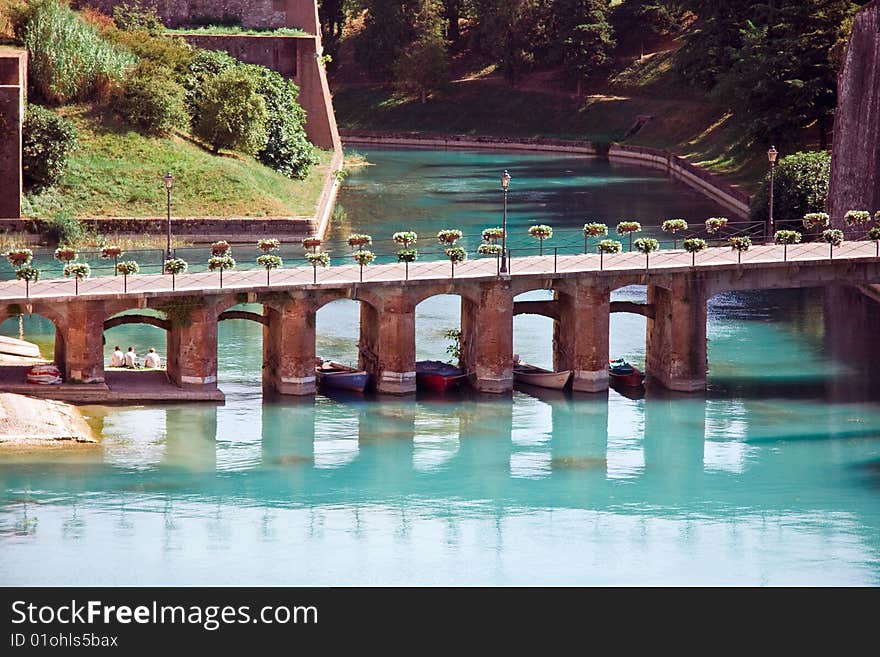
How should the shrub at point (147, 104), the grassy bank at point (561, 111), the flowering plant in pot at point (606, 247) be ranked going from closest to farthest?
Result: 1. the flowering plant in pot at point (606, 247)
2. the shrub at point (147, 104)
3. the grassy bank at point (561, 111)

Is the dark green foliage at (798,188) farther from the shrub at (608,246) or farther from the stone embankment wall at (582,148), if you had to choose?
the shrub at (608,246)

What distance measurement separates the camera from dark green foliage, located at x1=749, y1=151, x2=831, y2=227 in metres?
97.2

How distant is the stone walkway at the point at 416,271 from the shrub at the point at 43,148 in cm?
3296

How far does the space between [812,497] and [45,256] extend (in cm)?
3979

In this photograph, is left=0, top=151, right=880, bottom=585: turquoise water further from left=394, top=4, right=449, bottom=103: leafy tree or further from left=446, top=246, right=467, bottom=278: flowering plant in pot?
left=394, top=4, right=449, bottom=103: leafy tree

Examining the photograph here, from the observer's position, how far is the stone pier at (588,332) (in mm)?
67188

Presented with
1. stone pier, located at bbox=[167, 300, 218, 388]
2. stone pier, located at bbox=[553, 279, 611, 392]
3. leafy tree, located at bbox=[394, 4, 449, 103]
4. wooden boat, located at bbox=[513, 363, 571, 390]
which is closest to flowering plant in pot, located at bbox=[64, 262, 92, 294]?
stone pier, located at bbox=[167, 300, 218, 388]

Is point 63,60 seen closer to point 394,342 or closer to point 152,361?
point 152,361

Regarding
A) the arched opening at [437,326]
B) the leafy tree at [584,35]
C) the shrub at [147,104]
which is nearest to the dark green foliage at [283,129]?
the shrub at [147,104]

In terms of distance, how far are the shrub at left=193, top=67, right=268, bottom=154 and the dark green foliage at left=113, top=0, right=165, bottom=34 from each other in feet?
29.8

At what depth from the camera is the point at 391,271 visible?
67562 millimetres

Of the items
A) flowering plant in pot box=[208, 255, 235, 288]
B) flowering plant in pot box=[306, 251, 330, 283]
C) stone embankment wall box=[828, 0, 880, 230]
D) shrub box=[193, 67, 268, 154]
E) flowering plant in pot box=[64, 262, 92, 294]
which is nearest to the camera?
flowering plant in pot box=[64, 262, 92, 294]

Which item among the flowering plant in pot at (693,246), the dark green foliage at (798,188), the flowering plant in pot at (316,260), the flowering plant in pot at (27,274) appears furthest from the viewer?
the dark green foliage at (798,188)

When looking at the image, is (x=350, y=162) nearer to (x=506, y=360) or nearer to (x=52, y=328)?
(x=52, y=328)
